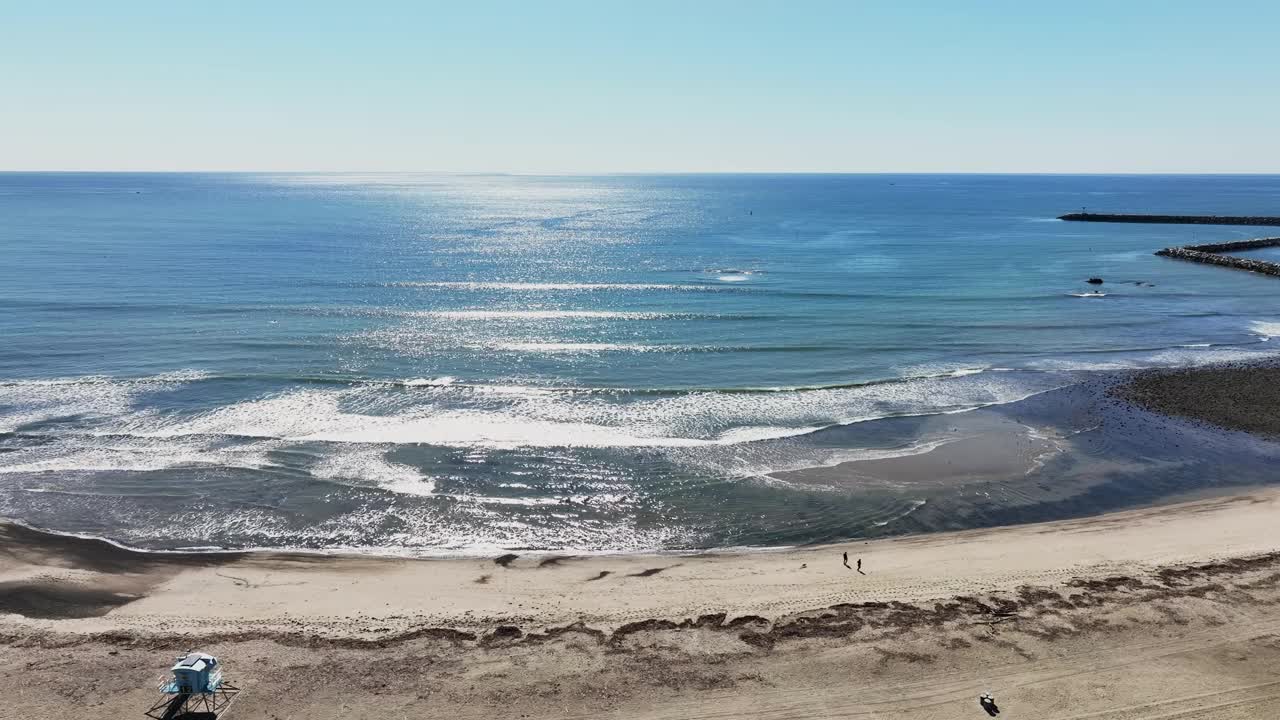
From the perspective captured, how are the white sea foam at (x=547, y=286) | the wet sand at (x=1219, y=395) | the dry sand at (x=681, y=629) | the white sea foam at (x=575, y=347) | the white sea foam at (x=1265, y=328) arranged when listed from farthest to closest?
the white sea foam at (x=547, y=286) → the white sea foam at (x=1265, y=328) → the white sea foam at (x=575, y=347) → the wet sand at (x=1219, y=395) → the dry sand at (x=681, y=629)

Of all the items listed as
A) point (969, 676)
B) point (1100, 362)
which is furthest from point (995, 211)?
point (969, 676)

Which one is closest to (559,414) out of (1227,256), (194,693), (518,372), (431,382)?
(518,372)

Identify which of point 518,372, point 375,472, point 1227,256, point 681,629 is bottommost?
point 681,629

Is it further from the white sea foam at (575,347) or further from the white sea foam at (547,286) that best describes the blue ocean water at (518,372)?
the white sea foam at (547,286)

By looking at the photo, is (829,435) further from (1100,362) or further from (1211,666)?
(1100,362)

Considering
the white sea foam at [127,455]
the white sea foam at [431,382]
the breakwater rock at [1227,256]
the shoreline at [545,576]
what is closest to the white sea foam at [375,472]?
the white sea foam at [127,455]

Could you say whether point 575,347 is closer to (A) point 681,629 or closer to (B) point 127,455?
(B) point 127,455
